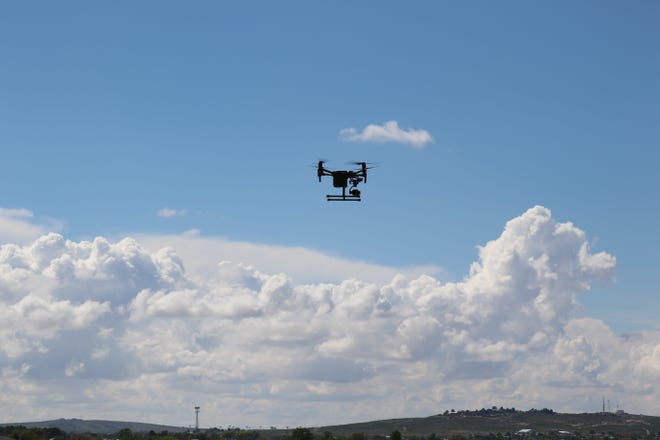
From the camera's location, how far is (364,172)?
112 m

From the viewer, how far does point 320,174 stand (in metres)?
114

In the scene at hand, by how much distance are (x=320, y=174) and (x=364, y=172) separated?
231 inches
